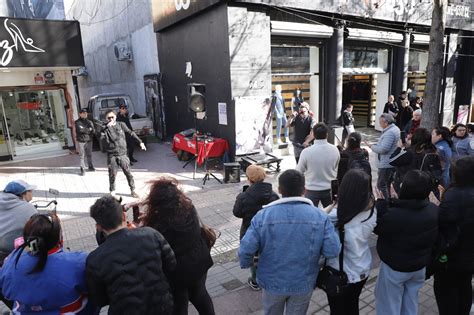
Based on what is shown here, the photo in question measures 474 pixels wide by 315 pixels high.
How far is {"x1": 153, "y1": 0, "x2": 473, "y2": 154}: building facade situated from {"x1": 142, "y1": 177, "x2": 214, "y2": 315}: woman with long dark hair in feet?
23.0

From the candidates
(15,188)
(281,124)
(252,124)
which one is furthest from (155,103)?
(15,188)

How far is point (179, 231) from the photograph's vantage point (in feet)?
8.77

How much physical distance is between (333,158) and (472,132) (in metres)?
5.12

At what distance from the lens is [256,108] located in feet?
32.3

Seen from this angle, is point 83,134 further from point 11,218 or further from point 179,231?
point 179,231

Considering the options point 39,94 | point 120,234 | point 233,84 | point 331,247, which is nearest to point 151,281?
point 120,234

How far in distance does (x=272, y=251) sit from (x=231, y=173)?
6092 millimetres

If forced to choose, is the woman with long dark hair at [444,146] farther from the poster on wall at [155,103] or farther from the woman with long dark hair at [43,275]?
the poster on wall at [155,103]

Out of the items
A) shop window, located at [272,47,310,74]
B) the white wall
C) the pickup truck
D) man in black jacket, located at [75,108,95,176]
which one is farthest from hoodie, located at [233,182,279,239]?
the white wall

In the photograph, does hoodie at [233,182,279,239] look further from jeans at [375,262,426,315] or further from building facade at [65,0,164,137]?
building facade at [65,0,164,137]

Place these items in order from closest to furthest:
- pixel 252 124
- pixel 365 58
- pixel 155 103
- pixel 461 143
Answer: pixel 461 143 → pixel 252 124 → pixel 365 58 → pixel 155 103

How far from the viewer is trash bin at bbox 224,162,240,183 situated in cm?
857

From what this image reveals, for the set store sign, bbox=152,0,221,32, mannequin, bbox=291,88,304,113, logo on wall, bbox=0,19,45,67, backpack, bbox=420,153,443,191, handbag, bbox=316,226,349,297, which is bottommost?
handbag, bbox=316,226,349,297

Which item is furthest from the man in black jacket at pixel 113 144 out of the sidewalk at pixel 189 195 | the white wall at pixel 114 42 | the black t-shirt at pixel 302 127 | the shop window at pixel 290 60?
the white wall at pixel 114 42
